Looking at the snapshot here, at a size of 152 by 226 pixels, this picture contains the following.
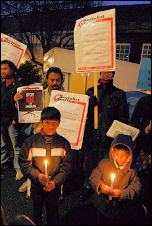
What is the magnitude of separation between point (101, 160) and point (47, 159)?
76 cm

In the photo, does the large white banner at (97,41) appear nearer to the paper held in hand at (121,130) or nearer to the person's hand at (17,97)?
the paper held in hand at (121,130)

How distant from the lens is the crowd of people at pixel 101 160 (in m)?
1.96

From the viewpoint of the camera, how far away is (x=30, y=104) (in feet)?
7.97

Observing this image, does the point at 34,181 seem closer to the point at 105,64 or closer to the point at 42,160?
the point at 42,160

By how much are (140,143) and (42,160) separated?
1475 millimetres

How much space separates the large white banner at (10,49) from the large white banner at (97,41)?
0.96 metres

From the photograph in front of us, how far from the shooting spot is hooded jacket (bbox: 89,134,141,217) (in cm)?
208

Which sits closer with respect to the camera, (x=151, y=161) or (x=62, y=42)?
(x=151, y=161)

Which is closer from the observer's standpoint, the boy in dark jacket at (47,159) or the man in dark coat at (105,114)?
the boy in dark jacket at (47,159)

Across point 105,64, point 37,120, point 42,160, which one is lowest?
point 42,160

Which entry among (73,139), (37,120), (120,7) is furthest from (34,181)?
(120,7)

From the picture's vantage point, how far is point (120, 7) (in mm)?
15742

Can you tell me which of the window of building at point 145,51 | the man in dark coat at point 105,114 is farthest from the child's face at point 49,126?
the window of building at point 145,51

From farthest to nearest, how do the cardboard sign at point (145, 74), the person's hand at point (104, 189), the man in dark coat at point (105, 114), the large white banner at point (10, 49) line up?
the man in dark coat at point (105, 114), the cardboard sign at point (145, 74), the person's hand at point (104, 189), the large white banner at point (10, 49)
